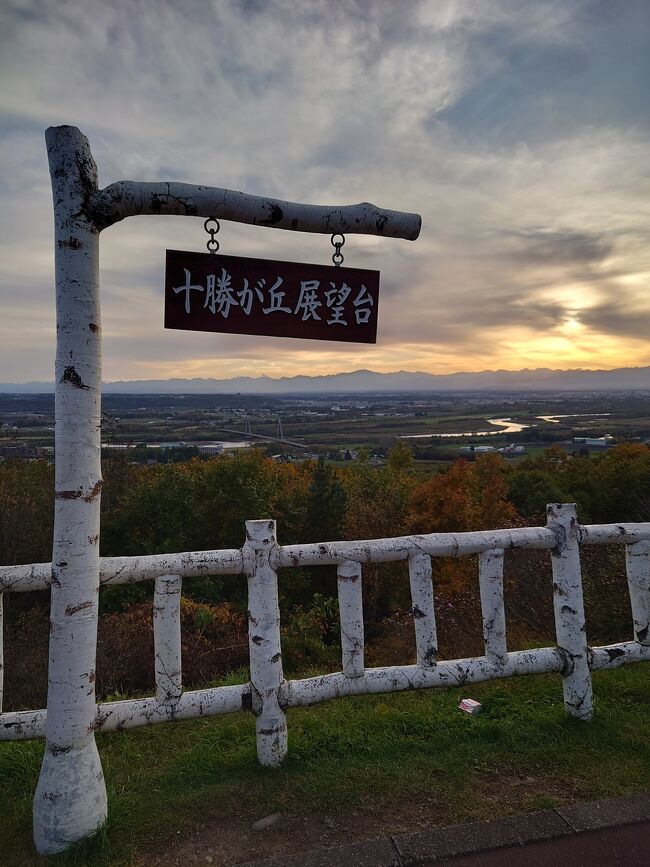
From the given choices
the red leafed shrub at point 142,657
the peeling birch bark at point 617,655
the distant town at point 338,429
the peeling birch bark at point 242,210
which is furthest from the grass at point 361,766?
the distant town at point 338,429

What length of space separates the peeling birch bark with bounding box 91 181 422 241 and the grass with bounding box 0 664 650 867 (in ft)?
10.6

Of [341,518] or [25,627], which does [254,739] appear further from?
[341,518]

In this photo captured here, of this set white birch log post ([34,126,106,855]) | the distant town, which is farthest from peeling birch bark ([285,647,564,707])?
the distant town

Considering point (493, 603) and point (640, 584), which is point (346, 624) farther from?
point (640, 584)

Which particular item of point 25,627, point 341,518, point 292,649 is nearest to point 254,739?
point 292,649

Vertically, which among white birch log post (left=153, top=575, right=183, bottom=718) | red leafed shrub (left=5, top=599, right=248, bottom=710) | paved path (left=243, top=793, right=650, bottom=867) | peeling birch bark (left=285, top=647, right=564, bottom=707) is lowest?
red leafed shrub (left=5, top=599, right=248, bottom=710)

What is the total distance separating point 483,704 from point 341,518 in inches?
995

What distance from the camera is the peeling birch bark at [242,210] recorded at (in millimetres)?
2646

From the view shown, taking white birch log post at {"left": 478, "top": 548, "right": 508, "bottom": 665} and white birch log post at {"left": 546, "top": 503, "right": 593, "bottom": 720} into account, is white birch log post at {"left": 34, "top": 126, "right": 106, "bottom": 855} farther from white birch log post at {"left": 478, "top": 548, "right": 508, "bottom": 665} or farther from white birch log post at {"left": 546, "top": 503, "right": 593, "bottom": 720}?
white birch log post at {"left": 546, "top": 503, "right": 593, "bottom": 720}

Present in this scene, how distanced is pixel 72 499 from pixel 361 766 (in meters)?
2.39

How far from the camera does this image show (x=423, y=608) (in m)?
3.36

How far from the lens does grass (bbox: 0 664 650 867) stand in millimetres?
2822

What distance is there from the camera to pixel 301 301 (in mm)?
2967

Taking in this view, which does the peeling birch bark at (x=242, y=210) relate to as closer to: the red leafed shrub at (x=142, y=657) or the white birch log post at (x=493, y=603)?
the white birch log post at (x=493, y=603)
